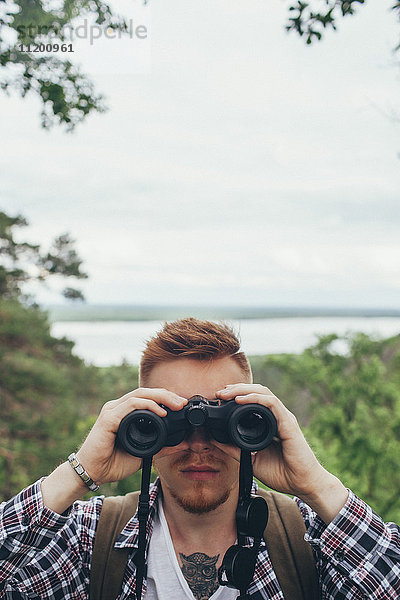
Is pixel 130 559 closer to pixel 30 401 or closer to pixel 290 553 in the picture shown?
pixel 290 553

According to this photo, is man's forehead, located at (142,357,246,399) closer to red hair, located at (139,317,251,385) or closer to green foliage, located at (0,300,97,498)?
red hair, located at (139,317,251,385)

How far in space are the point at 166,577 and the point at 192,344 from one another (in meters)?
0.67

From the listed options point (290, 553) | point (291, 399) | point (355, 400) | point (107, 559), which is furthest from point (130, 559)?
point (355, 400)

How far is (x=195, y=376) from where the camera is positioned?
160 centimetres

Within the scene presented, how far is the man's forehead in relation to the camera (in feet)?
5.22

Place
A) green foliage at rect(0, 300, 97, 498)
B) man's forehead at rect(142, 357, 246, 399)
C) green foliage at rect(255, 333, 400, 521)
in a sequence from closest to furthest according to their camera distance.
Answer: man's forehead at rect(142, 357, 246, 399)
green foliage at rect(255, 333, 400, 521)
green foliage at rect(0, 300, 97, 498)

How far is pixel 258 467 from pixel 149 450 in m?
0.34

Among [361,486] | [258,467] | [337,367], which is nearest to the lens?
[258,467]

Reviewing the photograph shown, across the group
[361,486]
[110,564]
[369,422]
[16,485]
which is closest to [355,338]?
[369,422]

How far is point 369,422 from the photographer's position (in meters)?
6.03

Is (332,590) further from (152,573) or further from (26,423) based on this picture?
(26,423)

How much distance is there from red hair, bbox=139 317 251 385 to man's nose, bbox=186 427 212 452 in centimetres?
23

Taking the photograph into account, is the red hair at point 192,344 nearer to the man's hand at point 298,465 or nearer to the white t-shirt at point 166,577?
the man's hand at point 298,465

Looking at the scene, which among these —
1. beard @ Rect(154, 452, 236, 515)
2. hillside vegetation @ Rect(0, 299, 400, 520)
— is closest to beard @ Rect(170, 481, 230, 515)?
beard @ Rect(154, 452, 236, 515)
